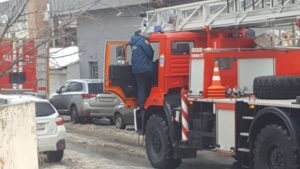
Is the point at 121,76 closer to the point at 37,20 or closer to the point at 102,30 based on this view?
→ the point at 37,20

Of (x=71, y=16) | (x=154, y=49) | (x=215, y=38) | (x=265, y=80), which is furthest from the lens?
(x=154, y=49)

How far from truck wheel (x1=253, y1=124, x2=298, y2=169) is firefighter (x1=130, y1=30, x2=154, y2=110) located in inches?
143

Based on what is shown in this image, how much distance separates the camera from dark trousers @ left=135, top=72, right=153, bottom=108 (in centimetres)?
1228

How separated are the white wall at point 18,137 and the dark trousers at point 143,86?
4.73 m

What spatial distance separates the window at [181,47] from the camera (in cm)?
1170

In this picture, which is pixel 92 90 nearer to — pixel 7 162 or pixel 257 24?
pixel 257 24

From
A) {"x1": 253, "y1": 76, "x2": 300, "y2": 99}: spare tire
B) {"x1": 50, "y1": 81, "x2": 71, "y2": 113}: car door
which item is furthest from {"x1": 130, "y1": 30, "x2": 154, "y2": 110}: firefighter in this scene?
{"x1": 50, "y1": 81, "x2": 71, "y2": 113}: car door

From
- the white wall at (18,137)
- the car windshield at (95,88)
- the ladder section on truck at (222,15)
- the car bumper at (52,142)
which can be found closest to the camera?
the white wall at (18,137)

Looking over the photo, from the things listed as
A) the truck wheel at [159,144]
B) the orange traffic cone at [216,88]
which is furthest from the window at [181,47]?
the truck wheel at [159,144]

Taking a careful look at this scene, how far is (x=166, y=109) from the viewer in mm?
11617

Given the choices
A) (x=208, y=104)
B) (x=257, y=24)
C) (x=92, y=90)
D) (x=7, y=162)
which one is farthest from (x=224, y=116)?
(x=92, y=90)

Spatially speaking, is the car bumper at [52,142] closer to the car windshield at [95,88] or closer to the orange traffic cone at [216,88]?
the orange traffic cone at [216,88]

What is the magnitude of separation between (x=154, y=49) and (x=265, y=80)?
11.4 ft

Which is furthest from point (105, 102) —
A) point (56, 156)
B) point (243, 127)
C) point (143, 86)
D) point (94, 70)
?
point (243, 127)
